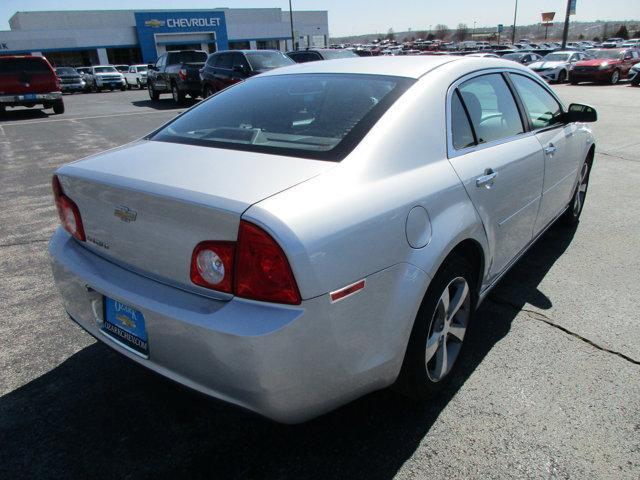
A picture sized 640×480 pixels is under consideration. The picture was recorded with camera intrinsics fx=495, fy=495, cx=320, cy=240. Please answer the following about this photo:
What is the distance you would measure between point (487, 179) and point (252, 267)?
4.71 ft

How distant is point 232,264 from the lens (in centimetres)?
173

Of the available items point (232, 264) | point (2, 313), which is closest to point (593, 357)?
point (232, 264)

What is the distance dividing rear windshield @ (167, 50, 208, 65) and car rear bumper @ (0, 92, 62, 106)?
4.85m

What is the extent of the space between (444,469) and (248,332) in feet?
3.54

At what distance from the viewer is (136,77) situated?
33.4 meters

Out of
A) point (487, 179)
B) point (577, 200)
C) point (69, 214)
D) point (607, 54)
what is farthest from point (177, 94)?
point (607, 54)

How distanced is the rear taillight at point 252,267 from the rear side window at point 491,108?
1578 millimetres

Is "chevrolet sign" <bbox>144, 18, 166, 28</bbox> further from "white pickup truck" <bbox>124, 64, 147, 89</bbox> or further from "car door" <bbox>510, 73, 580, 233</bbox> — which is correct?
"car door" <bbox>510, 73, 580, 233</bbox>

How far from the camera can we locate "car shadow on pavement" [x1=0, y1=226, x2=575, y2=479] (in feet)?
6.89

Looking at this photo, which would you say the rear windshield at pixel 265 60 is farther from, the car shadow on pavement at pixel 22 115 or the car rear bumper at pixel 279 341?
the car rear bumper at pixel 279 341

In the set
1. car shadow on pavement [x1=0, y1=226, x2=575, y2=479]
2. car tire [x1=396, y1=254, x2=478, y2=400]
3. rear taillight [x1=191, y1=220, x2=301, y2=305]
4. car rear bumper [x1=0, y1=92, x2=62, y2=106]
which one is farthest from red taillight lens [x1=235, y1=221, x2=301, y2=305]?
car rear bumper [x1=0, y1=92, x2=62, y2=106]

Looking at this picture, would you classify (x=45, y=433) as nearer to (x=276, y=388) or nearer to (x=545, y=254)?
(x=276, y=388)

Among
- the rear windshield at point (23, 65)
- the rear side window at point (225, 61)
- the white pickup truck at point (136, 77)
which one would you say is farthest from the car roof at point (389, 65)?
the white pickup truck at point (136, 77)

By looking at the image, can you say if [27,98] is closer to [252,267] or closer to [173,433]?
[173,433]
